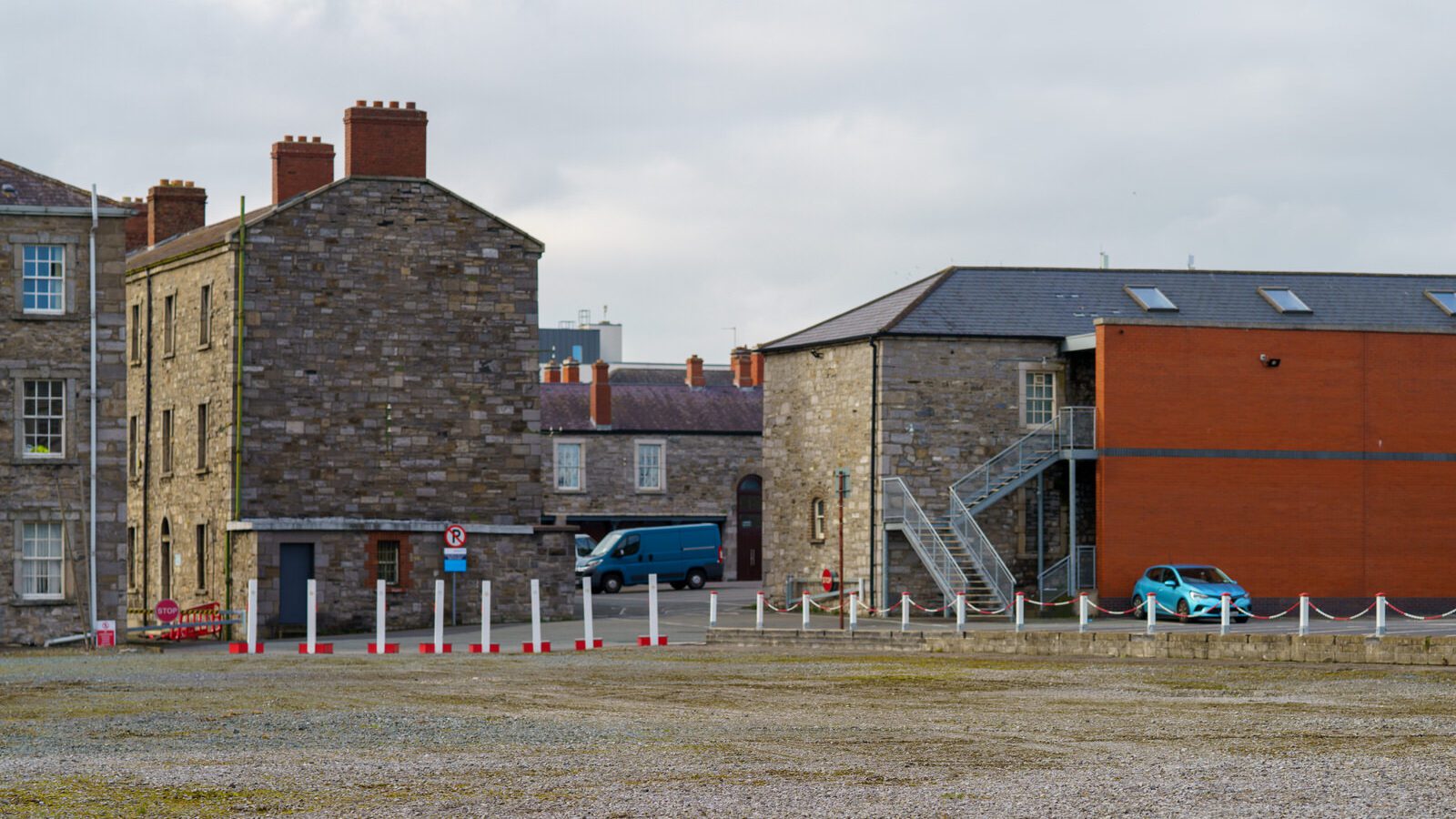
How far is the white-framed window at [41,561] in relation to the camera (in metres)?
34.7

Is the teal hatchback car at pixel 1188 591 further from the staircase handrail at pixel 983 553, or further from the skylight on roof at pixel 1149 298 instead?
the skylight on roof at pixel 1149 298

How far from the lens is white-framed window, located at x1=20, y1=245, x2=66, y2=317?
35062mm

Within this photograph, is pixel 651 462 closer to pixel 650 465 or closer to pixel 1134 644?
pixel 650 465

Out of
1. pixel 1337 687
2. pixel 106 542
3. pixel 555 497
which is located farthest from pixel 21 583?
pixel 555 497

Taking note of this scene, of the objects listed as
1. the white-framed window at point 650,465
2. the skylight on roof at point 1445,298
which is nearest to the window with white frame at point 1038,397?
the skylight on roof at point 1445,298

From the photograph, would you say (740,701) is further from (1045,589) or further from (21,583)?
(1045,589)

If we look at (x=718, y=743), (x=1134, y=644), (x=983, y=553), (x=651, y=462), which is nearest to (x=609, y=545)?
(x=651, y=462)

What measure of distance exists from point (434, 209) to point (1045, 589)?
14.8 m

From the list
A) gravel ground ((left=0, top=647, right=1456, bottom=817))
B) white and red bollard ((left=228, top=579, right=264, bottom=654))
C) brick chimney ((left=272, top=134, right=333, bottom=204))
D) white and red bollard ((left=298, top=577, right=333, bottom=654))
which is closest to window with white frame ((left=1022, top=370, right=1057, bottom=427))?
brick chimney ((left=272, top=134, right=333, bottom=204))

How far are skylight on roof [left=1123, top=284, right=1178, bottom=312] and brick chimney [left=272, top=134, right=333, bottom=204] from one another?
17963 mm

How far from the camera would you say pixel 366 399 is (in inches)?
1619

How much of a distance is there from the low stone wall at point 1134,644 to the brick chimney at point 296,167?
15.9 metres

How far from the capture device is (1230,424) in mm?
42031

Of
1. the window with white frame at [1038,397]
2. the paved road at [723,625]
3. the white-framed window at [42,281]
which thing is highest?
the white-framed window at [42,281]
